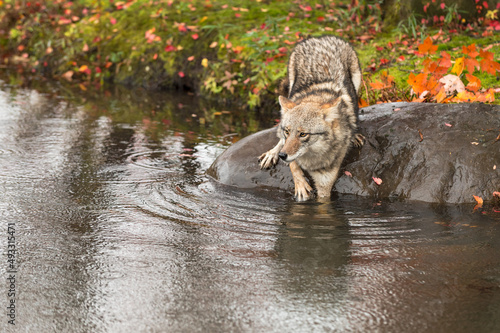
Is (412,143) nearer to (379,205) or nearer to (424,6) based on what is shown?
(379,205)

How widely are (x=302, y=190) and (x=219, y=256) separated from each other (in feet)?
6.14

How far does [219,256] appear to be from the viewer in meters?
4.72

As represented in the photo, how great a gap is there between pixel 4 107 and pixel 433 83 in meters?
7.79

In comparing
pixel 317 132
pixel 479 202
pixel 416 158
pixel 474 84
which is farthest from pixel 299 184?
pixel 474 84

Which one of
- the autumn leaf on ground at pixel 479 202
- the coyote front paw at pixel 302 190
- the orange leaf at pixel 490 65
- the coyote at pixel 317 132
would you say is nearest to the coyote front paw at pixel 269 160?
the coyote at pixel 317 132

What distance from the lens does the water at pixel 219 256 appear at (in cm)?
379

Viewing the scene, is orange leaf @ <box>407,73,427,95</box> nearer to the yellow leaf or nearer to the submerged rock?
the yellow leaf

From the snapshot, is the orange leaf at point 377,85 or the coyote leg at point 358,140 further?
the orange leaf at point 377,85

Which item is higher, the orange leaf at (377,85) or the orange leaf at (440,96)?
the orange leaf at (440,96)

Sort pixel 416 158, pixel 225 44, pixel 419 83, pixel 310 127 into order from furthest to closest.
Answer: pixel 225 44 → pixel 419 83 → pixel 416 158 → pixel 310 127

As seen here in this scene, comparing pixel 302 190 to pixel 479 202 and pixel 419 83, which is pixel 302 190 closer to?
pixel 479 202

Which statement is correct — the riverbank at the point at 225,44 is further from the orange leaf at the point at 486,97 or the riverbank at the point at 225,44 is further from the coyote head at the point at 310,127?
the coyote head at the point at 310,127

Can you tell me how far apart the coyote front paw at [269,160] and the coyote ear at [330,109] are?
840mm

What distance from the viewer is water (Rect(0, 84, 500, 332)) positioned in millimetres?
3785
